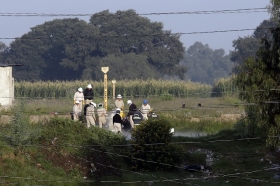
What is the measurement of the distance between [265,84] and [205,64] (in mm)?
121126

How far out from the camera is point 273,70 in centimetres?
2245

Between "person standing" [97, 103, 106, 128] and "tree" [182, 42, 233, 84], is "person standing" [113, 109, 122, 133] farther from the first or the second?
"tree" [182, 42, 233, 84]

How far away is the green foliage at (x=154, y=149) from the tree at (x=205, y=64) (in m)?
101

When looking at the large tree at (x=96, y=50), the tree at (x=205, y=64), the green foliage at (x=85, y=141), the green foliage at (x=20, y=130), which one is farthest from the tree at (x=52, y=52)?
the green foliage at (x=20, y=130)

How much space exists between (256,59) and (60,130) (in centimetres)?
851

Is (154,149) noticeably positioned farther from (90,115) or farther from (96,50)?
(96,50)

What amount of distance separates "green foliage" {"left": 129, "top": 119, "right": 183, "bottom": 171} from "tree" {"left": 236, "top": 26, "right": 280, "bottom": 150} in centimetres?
503

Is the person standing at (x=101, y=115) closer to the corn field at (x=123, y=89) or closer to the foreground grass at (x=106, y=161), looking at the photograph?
the foreground grass at (x=106, y=161)

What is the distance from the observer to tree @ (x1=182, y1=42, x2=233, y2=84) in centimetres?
13362

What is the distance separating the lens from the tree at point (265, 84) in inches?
869

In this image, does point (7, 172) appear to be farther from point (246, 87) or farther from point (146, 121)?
point (246, 87)

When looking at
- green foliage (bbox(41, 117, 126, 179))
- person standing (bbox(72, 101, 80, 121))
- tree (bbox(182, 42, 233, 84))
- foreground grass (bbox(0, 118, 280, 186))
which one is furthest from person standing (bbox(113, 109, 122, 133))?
tree (bbox(182, 42, 233, 84))

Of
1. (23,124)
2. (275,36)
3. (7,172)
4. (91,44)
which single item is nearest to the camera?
(275,36)

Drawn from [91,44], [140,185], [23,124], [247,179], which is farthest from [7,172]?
[91,44]
